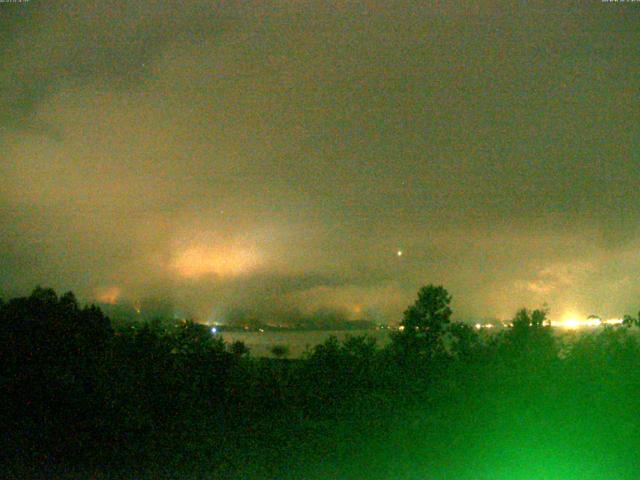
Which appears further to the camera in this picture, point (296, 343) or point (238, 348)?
point (296, 343)

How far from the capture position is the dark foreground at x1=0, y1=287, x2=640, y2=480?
10.8 m

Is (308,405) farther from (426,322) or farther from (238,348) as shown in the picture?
(426,322)

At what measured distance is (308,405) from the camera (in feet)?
44.5

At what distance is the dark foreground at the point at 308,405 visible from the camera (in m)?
10.8

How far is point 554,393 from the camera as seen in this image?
544 inches

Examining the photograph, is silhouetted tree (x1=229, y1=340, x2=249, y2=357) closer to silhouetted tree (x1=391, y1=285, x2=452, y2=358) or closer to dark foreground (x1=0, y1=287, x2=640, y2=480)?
dark foreground (x1=0, y1=287, x2=640, y2=480)

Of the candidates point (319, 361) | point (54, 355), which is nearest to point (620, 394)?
point (319, 361)

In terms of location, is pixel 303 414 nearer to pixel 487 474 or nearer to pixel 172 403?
pixel 172 403

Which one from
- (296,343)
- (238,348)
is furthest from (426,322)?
(238,348)

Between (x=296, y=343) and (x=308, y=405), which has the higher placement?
(x=296, y=343)

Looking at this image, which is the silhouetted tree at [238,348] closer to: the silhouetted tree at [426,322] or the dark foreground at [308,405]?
the dark foreground at [308,405]

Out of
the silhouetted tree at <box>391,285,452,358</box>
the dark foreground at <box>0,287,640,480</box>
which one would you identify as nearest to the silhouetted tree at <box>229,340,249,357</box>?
the dark foreground at <box>0,287,640,480</box>

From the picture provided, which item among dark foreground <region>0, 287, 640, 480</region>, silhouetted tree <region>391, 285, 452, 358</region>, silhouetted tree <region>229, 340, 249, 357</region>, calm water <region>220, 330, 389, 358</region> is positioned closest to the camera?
dark foreground <region>0, 287, 640, 480</region>

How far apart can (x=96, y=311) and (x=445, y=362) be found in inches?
309
